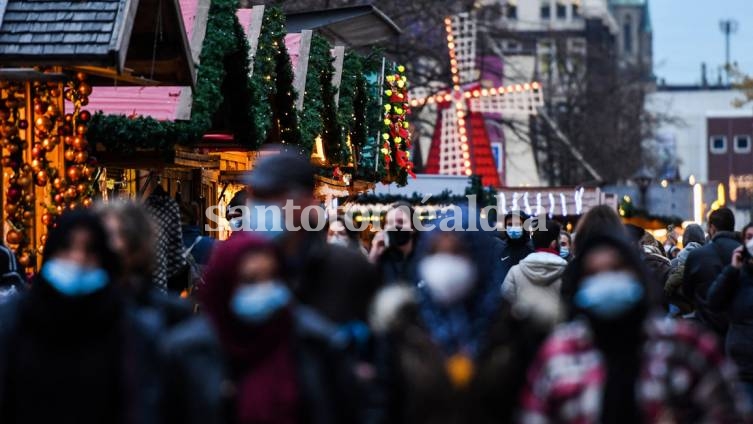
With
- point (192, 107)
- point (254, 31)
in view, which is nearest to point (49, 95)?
point (192, 107)

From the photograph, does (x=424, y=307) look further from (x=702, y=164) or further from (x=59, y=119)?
(x=702, y=164)

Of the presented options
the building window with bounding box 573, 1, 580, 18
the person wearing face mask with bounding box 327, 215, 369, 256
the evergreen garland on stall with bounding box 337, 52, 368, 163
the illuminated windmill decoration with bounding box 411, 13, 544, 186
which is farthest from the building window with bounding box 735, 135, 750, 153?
the person wearing face mask with bounding box 327, 215, 369, 256

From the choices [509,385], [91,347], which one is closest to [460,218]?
[509,385]

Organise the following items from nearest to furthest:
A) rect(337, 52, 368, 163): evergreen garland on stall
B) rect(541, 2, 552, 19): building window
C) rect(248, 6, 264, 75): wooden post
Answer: rect(248, 6, 264, 75): wooden post
rect(337, 52, 368, 163): evergreen garland on stall
rect(541, 2, 552, 19): building window

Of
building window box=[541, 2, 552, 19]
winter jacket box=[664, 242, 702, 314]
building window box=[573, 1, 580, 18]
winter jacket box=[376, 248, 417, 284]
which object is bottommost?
winter jacket box=[664, 242, 702, 314]

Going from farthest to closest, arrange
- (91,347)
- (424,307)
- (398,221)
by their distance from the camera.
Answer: (398,221) → (424,307) → (91,347)

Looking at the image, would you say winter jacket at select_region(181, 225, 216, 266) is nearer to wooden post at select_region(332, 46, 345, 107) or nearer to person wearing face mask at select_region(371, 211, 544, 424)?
person wearing face mask at select_region(371, 211, 544, 424)

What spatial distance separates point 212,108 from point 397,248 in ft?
20.3

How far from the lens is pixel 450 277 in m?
7.64

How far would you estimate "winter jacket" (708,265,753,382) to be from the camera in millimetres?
11430

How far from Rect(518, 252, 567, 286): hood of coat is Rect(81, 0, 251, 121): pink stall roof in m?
3.88

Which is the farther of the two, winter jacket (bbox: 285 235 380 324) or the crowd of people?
winter jacket (bbox: 285 235 380 324)

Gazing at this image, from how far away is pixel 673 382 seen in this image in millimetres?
7254

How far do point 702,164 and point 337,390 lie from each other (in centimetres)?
11665
